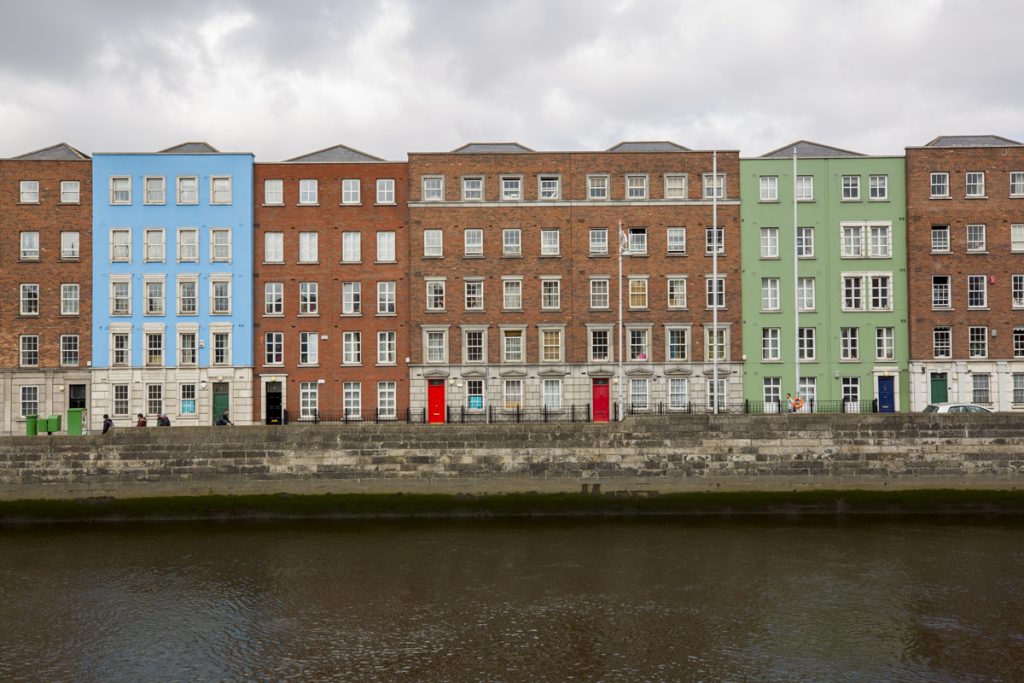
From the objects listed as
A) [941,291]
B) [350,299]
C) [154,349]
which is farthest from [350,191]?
[941,291]

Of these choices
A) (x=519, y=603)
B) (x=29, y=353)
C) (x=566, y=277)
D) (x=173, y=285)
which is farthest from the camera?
(x=566, y=277)

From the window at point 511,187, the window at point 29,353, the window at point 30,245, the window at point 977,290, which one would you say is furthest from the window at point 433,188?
the window at point 977,290

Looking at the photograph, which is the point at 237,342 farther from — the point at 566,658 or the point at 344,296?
the point at 566,658

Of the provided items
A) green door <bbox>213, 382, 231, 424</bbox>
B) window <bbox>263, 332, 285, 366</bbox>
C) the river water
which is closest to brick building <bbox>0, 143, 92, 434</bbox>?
green door <bbox>213, 382, 231, 424</bbox>

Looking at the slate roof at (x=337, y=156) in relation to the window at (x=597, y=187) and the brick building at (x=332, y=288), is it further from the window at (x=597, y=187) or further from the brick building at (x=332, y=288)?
the window at (x=597, y=187)

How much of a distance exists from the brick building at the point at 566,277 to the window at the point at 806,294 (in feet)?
11.5

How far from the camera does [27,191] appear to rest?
4403cm

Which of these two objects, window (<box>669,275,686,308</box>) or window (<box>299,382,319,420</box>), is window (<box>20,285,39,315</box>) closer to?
window (<box>299,382,319,420</box>)

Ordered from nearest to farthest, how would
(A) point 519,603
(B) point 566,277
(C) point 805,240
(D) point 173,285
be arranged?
(A) point 519,603 < (D) point 173,285 < (B) point 566,277 < (C) point 805,240

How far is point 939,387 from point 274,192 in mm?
37221

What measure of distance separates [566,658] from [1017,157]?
41684 millimetres

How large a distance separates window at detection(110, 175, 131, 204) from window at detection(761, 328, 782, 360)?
115 feet

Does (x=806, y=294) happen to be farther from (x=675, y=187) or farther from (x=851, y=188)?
(x=675, y=187)

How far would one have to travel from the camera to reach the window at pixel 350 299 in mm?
44319
